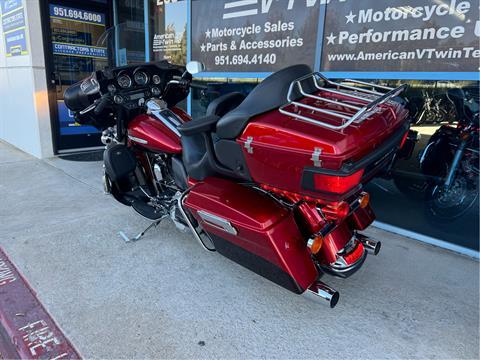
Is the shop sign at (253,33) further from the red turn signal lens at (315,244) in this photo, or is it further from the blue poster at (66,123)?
the blue poster at (66,123)

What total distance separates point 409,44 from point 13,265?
3297mm

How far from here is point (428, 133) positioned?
2.86m

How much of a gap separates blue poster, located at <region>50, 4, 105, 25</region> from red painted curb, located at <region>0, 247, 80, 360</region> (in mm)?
4509

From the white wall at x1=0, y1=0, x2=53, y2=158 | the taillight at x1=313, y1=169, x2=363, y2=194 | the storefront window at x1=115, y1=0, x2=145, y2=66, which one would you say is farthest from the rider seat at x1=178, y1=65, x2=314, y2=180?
the white wall at x1=0, y1=0, x2=53, y2=158

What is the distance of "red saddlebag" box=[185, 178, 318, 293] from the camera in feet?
5.32

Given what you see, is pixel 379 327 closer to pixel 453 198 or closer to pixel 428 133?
pixel 453 198

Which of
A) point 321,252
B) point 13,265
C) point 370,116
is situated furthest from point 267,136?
point 13,265

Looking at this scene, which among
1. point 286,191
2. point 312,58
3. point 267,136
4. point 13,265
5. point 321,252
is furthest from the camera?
point 312,58

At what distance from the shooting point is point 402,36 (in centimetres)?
269

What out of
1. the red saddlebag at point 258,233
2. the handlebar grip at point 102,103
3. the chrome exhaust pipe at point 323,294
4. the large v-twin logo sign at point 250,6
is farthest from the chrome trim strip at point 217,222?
the large v-twin logo sign at point 250,6

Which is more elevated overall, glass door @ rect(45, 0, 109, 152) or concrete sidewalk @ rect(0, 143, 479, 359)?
glass door @ rect(45, 0, 109, 152)

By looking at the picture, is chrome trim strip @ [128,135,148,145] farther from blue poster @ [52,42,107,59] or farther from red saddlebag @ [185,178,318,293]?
blue poster @ [52,42,107,59]

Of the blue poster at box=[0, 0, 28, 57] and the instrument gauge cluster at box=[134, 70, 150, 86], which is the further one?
the blue poster at box=[0, 0, 28, 57]

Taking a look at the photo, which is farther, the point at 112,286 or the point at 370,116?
the point at 112,286
